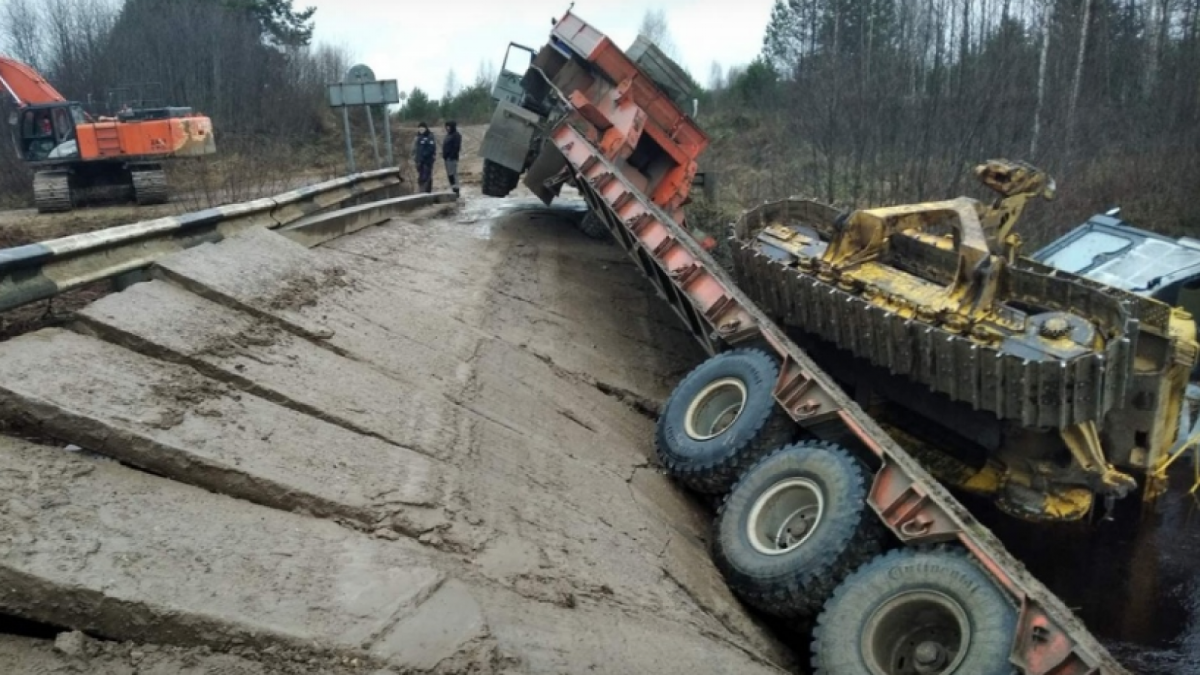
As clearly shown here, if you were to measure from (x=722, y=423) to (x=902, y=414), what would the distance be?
206cm

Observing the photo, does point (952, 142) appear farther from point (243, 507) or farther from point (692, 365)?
point (243, 507)

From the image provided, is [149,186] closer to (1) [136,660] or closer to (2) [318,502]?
(2) [318,502]

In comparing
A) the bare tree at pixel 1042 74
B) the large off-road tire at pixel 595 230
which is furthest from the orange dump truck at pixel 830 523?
the bare tree at pixel 1042 74

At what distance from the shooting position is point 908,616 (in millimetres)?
4688

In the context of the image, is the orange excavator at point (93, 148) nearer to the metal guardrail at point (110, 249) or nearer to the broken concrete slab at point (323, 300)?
the metal guardrail at point (110, 249)

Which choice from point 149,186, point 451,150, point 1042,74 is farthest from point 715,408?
point 1042,74

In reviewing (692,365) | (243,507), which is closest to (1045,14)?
(692,365)

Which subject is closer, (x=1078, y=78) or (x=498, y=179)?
(x=498, y=179)

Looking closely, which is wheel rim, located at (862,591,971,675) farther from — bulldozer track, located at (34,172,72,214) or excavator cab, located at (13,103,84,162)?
excavator cab, located at (13,103,84,162)

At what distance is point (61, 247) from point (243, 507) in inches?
82.5

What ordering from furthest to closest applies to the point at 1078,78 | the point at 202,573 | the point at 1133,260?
the point at 1078,78 < the point at 1133,260 < the point at 202,573

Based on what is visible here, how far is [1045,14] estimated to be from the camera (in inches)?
966

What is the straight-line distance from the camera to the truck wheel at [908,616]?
4441 mm

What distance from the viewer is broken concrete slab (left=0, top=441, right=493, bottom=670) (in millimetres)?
2926
